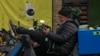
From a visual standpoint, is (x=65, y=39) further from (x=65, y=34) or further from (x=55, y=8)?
(x=55, y=8)

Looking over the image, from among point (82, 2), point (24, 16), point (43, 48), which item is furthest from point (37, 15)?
Answer: point (43, 48)

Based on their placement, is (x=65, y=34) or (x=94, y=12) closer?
(x=65, y=34)

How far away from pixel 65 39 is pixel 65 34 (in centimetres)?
8

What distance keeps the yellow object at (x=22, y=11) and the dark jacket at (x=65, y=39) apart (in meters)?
6.18

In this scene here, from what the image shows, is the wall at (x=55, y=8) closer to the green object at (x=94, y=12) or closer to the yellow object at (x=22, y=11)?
the yellow object at (x=22, y=11)

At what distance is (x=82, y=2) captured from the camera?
39.2 ft

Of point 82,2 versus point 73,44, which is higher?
point 73,44

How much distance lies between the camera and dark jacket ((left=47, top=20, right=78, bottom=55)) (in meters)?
5.22

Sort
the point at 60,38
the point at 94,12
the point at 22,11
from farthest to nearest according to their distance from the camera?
1. the point at 94,12
2. the point at 22,11
3. the point at 60,38

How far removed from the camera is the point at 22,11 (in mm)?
11578

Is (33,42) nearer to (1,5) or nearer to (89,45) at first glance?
(89,45)

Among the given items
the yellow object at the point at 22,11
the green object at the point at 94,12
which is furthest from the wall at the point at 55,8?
the green object at the point at 94,12

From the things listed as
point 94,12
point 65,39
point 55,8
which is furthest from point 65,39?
point 94,12

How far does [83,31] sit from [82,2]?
23.0 ft
